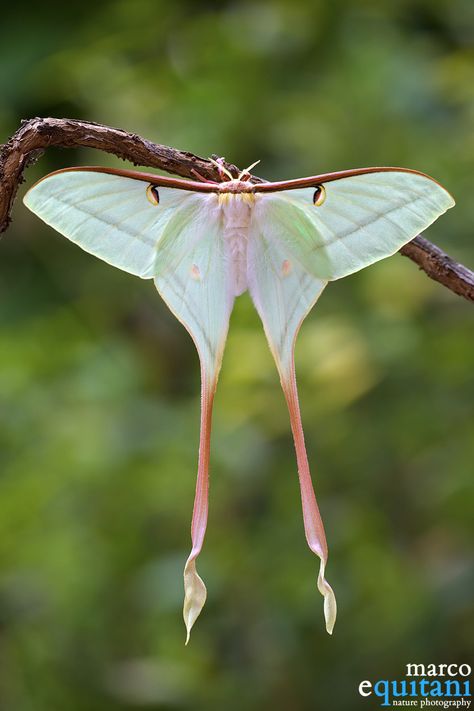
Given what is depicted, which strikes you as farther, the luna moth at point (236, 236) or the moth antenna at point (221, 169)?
the moth antenna at point (221, 169)

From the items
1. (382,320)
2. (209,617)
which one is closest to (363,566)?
(209,617)

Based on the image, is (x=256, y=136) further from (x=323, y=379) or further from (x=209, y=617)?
(x=209, y=617)

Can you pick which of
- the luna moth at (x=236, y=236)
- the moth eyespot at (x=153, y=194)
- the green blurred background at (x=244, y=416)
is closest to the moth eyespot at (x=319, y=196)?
the luna moth at (x=236, y=236)

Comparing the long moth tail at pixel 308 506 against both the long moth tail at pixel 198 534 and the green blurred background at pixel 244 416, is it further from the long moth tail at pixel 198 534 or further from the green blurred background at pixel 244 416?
the green blurred background at pixel 244 416

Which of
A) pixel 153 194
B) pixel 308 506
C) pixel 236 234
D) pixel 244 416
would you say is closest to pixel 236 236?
pixel 236 234

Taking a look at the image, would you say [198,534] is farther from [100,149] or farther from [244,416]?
[244,416]

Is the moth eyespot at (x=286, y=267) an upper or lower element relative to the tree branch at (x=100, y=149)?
lower

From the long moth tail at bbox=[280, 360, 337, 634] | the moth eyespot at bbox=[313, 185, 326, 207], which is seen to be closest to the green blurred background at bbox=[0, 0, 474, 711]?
the long moth tail at bbox=[280, 360, 337, 634]
